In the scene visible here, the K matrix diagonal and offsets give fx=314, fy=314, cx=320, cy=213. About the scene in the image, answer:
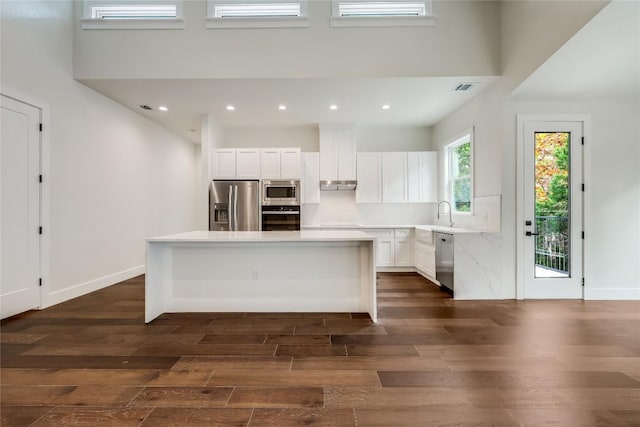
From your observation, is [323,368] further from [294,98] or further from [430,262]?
[294,98]

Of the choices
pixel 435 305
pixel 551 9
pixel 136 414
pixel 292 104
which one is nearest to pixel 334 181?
pixel 292 104

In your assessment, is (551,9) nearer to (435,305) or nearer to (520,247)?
(520,247)

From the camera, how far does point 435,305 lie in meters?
3.69

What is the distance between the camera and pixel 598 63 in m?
3.03

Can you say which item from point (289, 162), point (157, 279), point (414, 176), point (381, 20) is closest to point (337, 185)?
point (289, 162)

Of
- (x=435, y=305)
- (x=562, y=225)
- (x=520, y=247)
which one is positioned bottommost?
(x=435, y=305)

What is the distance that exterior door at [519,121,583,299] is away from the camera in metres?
3.96

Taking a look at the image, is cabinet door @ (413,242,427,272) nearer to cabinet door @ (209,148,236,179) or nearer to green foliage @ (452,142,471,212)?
green foliage @ (452,142,471,212)

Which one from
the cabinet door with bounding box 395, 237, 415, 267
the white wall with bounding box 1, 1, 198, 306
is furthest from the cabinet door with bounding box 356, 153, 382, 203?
the white wall with bounding box 1, 1, 198, 306

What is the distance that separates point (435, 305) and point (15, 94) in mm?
5079

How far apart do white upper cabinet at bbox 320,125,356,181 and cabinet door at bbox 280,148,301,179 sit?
1.60 feet

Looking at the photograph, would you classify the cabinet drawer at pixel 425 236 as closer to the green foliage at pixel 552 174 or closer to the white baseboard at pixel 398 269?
the white baseboard at pixel 398 269

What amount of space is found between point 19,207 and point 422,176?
5795 millimetres

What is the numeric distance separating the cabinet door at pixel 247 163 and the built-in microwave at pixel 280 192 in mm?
271
